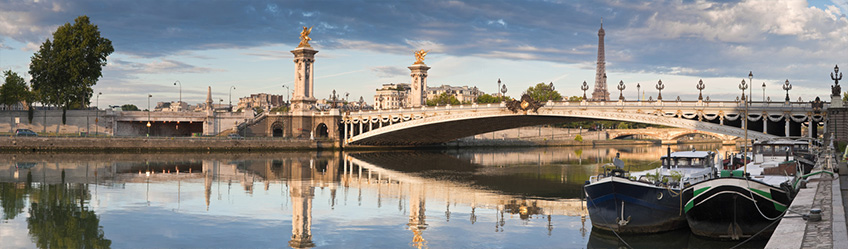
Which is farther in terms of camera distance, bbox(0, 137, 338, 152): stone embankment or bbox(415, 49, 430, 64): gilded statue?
bbox(415, 49, 430, 64): gilded statue

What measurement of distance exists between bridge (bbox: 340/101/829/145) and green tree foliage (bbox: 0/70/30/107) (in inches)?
1306

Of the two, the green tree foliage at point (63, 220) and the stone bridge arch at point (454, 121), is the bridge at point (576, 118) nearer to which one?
the stone bridge arch at point (454, 121)

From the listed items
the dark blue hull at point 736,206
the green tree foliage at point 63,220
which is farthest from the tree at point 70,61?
the dark blue hull at point 736,206

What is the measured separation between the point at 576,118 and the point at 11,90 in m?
56.4

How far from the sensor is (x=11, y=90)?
77.6 m

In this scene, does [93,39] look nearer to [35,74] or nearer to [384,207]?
[35,74]

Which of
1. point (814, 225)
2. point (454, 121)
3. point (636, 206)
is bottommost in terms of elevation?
point (636, 206)

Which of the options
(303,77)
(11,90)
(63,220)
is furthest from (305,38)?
(63,220)

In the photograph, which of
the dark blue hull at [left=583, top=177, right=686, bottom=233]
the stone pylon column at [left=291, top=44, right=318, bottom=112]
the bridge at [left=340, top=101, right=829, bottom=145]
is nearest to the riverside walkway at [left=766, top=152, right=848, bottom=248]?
the dark blue hull at [left=583, top=177, right=686, bottom=233]

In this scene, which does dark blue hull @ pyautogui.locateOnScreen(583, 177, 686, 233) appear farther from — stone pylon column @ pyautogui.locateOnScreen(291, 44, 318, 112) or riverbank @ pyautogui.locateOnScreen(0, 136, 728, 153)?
stone pylon column @ pyautogui.locateOnScreen(291, 44, 318, 112)

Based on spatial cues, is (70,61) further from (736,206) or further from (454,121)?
(736,206)

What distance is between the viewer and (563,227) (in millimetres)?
23875

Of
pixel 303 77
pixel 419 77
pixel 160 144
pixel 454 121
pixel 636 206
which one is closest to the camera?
pixel 636 206

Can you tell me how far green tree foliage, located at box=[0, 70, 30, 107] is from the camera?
254ft
